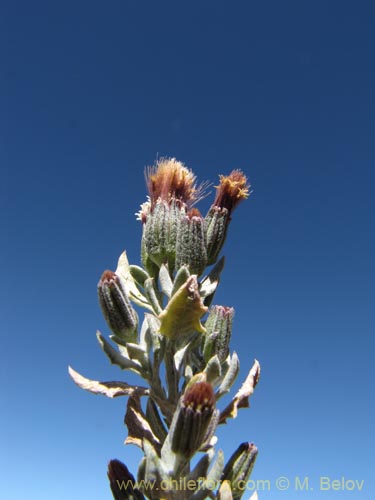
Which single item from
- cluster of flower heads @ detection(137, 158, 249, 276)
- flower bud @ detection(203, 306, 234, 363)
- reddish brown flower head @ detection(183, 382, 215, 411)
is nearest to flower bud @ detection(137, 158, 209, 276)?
cluster of flower heads @ detection(137, 158, 249, 276)

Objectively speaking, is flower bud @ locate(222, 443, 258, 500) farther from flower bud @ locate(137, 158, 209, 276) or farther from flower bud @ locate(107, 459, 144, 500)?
flower bud @ locate(137, 158, 209, 276)

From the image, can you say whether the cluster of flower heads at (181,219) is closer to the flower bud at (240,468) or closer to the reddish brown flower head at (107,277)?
the reddish brown flower head at (107,277)

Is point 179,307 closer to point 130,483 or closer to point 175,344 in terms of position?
point 175,344

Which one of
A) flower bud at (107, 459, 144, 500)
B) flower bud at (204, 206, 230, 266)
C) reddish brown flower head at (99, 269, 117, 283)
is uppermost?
flower bud at (204, 206, 230, 266)

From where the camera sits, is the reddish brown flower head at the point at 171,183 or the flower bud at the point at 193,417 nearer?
the flower bud at the point at 193,417

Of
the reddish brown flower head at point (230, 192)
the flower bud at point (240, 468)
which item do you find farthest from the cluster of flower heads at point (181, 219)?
the flower bud at point (240, 468)

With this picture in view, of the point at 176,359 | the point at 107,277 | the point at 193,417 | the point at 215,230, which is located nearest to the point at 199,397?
the point at 193,417
